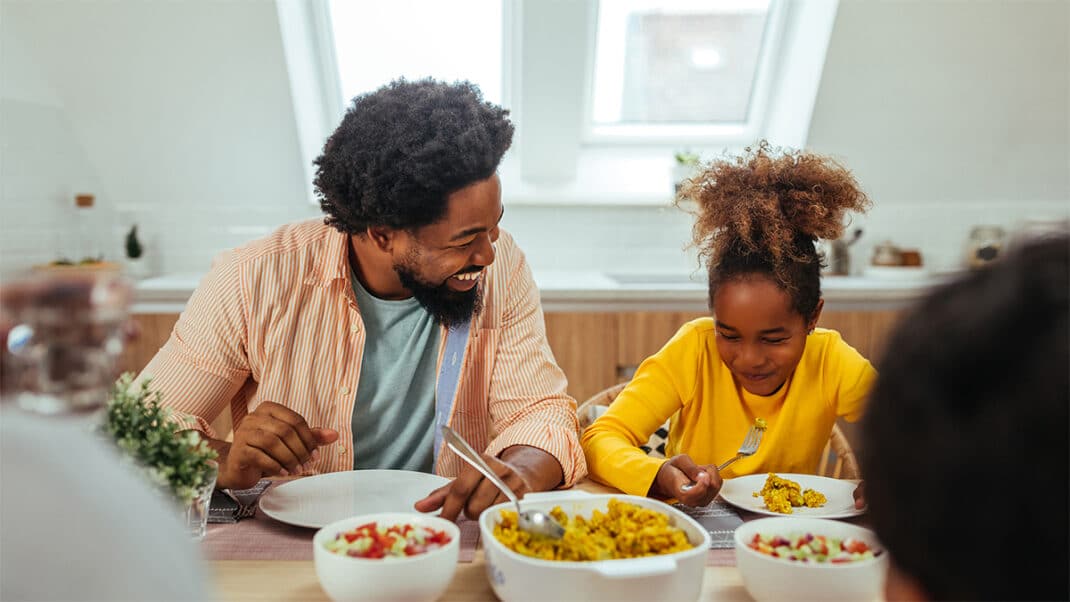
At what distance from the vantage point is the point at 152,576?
1.33ft

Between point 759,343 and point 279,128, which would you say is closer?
point 759,343

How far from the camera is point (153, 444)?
96 cm

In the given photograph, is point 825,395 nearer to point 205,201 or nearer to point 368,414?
point 368,414

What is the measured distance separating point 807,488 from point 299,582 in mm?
731

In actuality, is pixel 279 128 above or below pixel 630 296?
above

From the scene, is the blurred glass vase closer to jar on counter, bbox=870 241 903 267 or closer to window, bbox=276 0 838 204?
window, bbox=276 0 838 204

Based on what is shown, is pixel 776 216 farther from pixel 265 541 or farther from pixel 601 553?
pixel 265 541

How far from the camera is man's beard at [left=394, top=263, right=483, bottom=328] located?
1.67 meters

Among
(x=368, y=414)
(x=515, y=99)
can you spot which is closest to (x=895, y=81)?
(x=515, y=99)

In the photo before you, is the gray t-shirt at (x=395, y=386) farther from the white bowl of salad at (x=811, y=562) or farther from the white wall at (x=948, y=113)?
the white wall at (x=948, y=113)

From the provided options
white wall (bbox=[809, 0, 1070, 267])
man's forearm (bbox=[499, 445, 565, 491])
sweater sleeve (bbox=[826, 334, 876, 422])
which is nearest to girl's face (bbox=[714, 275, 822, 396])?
sweater sleeve (bbox=[826, 334, 876, 422])

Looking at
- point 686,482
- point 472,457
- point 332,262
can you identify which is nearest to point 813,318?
point 686,482

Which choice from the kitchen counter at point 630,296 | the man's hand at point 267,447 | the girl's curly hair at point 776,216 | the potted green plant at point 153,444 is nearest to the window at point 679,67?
the kitchen counter at point 630,296

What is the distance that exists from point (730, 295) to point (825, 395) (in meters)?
0.28
